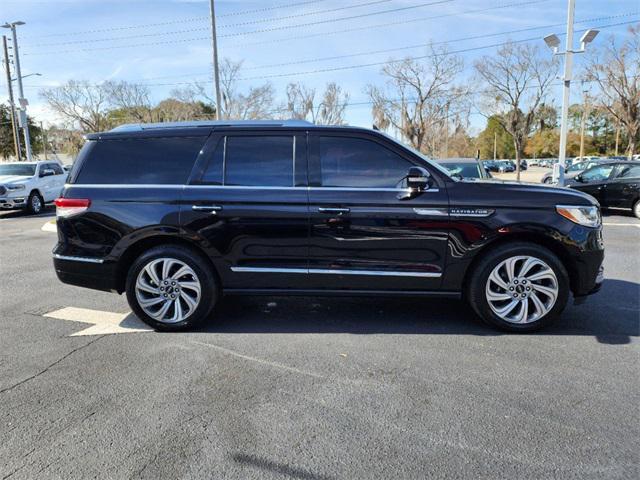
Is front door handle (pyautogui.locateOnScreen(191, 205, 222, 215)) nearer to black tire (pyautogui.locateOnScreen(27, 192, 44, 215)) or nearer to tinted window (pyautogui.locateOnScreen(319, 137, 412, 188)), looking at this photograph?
tinted window (pyautogui.locateOnScreen(319, 137, 412, 188))

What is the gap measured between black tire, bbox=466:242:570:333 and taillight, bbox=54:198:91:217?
358 centimetres

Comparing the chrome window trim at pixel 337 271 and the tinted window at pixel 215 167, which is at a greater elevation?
the tinted window at pixel 215 167

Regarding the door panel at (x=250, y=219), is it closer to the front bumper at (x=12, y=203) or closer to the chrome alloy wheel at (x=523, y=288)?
the chrome alloy wheel at (x=523, y=288)

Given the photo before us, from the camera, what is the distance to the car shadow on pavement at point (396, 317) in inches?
172

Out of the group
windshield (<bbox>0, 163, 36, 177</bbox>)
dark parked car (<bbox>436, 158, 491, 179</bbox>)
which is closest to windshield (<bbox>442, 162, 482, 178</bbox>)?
dark parked car (<bbox>436, 158, 491, 179</bbox>)

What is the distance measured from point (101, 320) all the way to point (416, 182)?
3.38 m

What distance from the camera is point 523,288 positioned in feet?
13.7

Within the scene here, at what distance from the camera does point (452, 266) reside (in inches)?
166

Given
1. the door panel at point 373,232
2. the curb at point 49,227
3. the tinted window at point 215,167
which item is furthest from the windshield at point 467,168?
the curb at point 49,227

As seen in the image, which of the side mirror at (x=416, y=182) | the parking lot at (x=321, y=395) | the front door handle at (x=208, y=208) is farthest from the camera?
the front door handle at (x=208, y=208)

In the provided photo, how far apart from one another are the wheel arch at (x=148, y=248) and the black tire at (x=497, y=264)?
234 cm

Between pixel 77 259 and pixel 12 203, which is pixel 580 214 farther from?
pixel 12 203

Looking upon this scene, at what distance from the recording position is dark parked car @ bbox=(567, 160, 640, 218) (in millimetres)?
12486

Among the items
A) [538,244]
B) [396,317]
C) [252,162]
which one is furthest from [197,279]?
[538,244]
